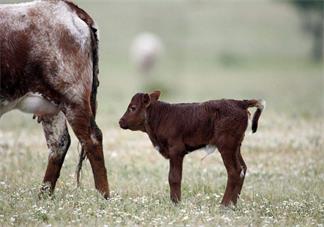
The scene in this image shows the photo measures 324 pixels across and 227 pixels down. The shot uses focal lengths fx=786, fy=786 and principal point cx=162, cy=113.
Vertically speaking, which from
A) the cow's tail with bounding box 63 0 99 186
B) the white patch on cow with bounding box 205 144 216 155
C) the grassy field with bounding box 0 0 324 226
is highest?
the cow's tail with bounding box 63 0 99 186

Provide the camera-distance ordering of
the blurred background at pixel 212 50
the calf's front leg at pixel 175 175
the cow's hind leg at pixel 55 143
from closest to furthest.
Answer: the calf's front leg at pixel 175 175
the cow's hind leg at pixel 55 143
the blurred background at pixel 212 50

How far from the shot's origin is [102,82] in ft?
112

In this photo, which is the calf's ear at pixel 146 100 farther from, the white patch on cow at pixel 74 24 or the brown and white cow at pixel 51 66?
the white patch on cow at pixel 74 24

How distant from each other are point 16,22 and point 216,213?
3.19m

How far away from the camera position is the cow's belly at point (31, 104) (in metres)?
9.10

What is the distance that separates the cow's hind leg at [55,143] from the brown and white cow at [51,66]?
11.2 inches

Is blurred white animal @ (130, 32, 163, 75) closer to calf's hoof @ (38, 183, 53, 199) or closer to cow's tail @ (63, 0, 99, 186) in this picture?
cow's tail @ (63, 0, 99, 186)

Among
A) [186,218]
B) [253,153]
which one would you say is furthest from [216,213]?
[253,153]

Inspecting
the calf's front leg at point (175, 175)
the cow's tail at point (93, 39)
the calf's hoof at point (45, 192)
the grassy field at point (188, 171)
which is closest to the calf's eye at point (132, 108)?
the cow's tail at point (93, 39)

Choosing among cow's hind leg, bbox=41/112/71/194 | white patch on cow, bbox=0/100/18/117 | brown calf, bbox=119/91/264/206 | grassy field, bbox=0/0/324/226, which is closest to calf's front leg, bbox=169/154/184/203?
brown calf, bbox=119/91/264/206

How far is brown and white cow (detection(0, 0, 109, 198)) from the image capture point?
9.05 meters

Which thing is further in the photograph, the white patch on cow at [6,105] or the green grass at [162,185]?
the white patch on cow at [6,105]

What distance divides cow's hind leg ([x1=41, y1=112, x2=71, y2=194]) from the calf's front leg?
157 centimetres

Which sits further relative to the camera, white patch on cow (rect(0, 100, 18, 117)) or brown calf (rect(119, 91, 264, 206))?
white patch on cow (rect(0, 100, 18, 117))
